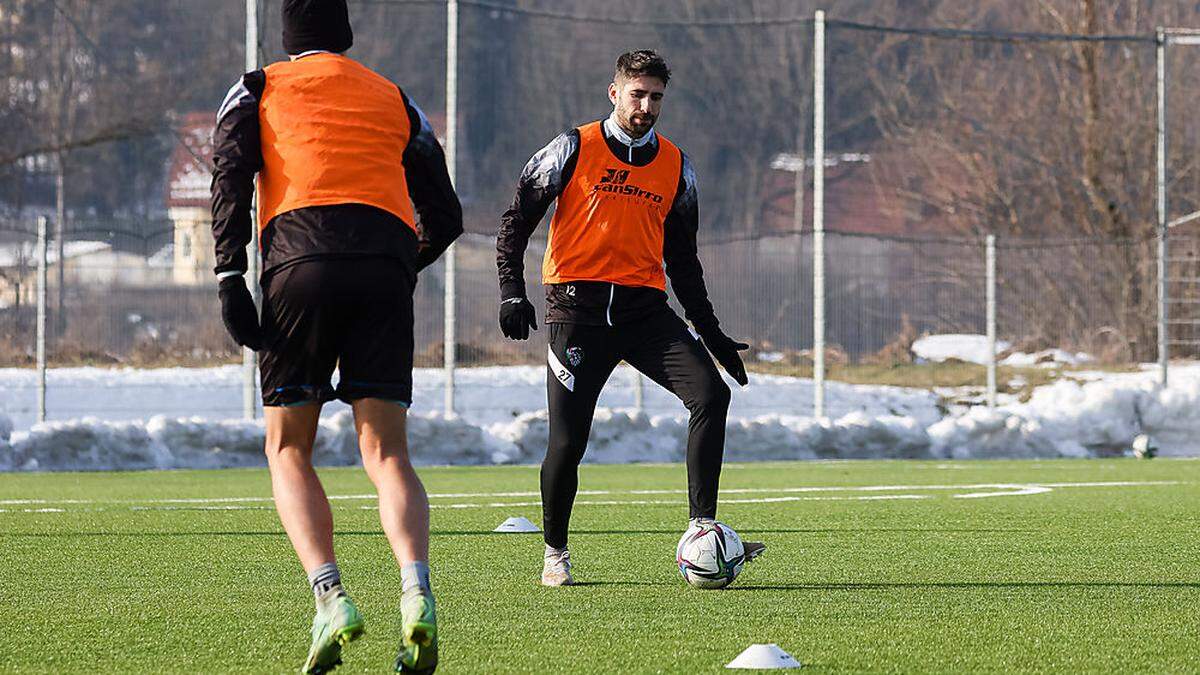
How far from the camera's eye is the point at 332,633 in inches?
163

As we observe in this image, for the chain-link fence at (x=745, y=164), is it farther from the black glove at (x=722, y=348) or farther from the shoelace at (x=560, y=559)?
the shoelace at (x=560, y=559)

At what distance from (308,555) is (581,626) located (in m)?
1.17

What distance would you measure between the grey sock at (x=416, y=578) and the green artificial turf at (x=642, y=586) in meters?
0.40

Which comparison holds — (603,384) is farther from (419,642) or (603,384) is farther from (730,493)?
(730,493)

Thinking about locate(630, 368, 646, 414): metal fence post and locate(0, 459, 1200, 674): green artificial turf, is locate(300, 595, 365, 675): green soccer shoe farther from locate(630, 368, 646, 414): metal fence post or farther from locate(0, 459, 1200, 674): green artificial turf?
locate(630, 368, 646, 414): metal fence post

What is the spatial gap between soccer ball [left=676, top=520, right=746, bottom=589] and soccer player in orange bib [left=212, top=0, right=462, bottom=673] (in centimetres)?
191

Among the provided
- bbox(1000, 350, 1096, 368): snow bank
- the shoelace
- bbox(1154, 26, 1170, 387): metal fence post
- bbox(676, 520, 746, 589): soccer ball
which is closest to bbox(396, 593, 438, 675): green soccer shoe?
bbox(676, 520, 746, 589): soccer ball

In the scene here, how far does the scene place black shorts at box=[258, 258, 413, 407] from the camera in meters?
4.44

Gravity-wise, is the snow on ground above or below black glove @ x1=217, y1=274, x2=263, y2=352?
below

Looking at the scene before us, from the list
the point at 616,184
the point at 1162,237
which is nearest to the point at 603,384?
the point at 616,184

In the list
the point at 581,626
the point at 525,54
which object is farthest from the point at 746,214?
the point at 581,626

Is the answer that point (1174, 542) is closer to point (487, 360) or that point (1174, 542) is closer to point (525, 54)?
point (487, 360)

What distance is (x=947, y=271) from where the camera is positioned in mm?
19281

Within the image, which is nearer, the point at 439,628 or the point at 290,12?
the point at 290,12
